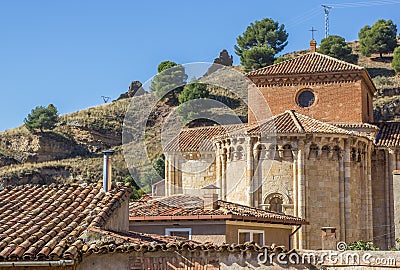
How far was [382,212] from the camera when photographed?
138 feet

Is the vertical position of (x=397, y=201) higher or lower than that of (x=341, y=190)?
lower

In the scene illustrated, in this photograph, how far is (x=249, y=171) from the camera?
3597 centimetres

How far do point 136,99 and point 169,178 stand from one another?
142 feet

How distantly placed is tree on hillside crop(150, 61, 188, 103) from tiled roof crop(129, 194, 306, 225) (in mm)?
57719

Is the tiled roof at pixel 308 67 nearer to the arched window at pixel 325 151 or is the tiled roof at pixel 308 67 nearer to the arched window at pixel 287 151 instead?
the arched window at pixel 325 151

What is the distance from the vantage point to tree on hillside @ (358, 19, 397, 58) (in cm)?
9894

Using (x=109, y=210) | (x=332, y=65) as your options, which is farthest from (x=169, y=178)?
(x=109, y=210)

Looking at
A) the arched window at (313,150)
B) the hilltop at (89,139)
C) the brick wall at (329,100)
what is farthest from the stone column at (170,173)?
the hilltop at (89,139)

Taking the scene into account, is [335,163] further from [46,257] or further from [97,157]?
[97,157]

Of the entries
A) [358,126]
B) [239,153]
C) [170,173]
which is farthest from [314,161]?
[170,173]

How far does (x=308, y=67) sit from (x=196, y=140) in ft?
25.0

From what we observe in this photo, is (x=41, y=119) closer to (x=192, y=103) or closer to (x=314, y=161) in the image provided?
(x=192, y=103)

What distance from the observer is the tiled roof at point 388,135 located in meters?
42.0

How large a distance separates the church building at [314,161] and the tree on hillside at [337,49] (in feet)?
165
